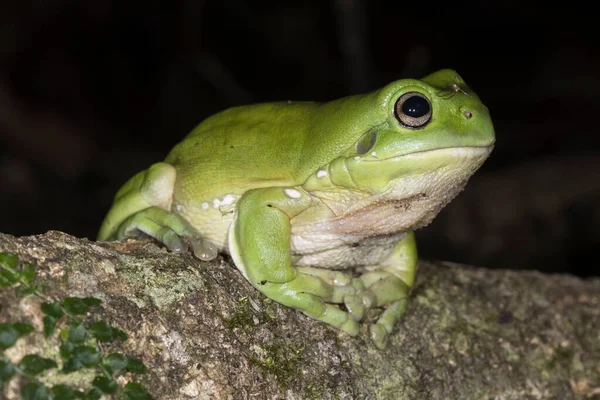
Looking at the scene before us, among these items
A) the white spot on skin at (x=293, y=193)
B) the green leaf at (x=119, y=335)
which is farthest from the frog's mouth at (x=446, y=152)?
the green leaf at (x=119, y=335)

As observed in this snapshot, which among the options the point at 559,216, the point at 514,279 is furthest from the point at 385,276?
the point at 559,216

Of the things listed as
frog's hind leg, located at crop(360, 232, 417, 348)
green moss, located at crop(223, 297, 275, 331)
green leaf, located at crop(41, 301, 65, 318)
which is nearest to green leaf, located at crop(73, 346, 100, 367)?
green leaf, located at crop(41, 301, 65, 318)

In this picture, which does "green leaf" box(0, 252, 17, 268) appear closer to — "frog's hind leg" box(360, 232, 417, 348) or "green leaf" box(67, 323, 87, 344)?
"green leaf" box(67, 323, 87, 344)

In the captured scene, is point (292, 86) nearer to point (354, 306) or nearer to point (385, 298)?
point (385, 298)

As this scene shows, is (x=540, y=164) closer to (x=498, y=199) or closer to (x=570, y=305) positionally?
(x=498, y=199)

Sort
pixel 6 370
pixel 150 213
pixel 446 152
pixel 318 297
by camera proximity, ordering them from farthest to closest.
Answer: pixel 150 213, pixel 318 297, pixel 446 152, pixel 6 370

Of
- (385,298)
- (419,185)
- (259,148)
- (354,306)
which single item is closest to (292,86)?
(259,148)

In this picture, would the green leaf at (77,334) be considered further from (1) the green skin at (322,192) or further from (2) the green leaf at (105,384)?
(1) the green skin at (322,192)
